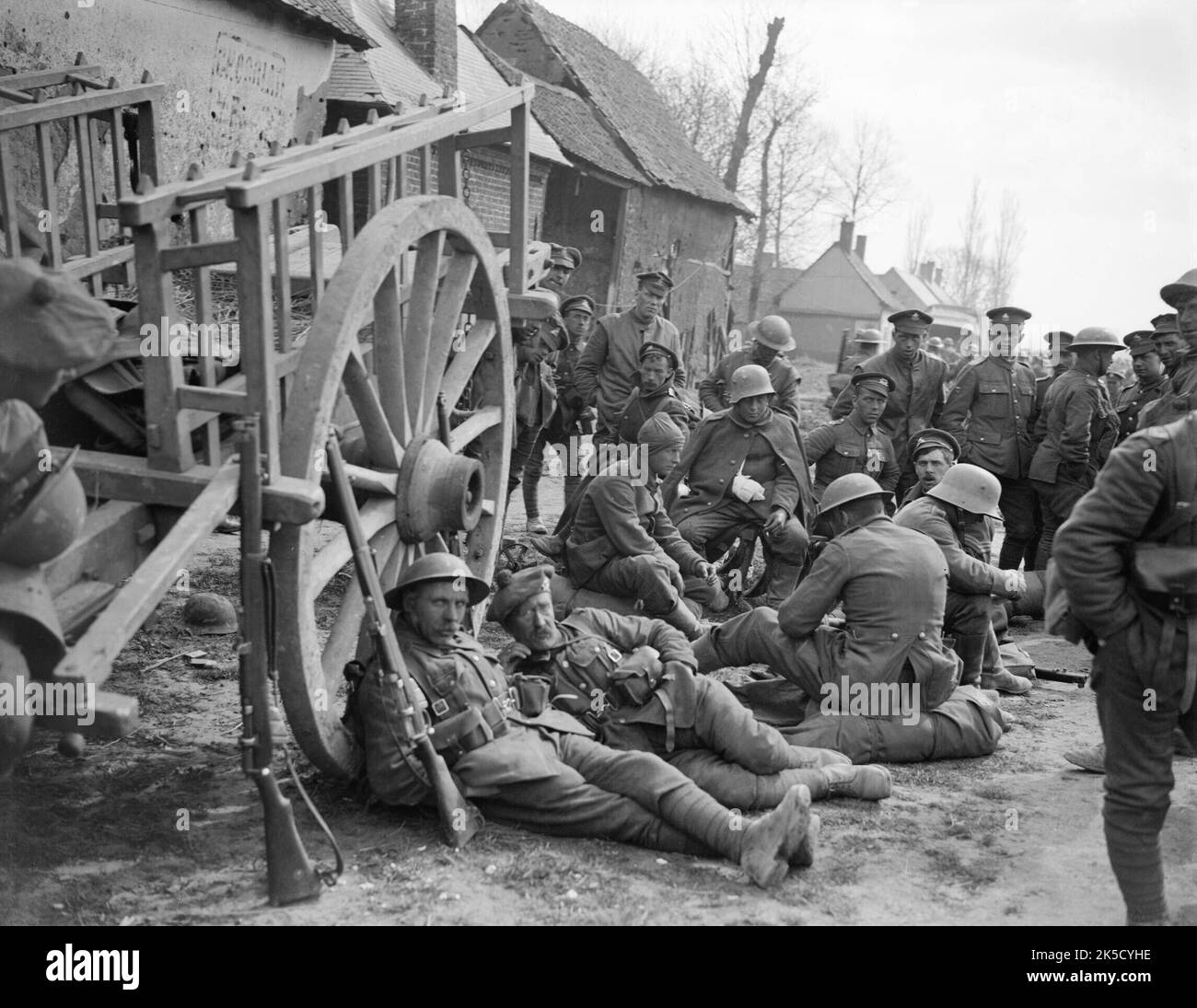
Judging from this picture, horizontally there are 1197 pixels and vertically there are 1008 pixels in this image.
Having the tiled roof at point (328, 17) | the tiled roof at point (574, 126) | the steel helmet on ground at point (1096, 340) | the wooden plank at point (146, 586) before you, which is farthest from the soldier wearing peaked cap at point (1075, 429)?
the tiled roof at point (574, 126)

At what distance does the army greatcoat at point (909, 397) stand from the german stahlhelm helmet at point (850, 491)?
343 centimetres

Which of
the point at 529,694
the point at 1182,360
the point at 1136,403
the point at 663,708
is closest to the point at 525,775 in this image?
the point at 529,694

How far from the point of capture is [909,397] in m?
8.65

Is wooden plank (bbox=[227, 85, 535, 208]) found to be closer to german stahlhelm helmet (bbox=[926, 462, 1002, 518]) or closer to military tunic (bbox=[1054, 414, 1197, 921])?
military tunic (bbox=[1054, 414, 1197, 921])

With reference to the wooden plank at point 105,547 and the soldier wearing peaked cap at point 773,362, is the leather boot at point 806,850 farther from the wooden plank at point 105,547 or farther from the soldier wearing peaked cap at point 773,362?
the soldier wearing peaked cap at point 773,362

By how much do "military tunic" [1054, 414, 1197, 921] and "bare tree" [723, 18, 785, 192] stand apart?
93.4 ft

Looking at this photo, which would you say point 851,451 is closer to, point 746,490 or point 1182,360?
point 746,490

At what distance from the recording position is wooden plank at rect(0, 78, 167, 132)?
14.3 feet

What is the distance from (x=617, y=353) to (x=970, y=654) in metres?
3.93

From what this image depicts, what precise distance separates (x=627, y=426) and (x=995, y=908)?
4835mm

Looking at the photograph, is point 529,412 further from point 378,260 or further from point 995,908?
point 995,908

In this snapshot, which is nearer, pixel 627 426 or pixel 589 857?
pixel 589 857

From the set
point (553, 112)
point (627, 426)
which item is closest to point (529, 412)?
Answer: point (627, 426)

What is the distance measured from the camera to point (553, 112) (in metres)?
19.1
